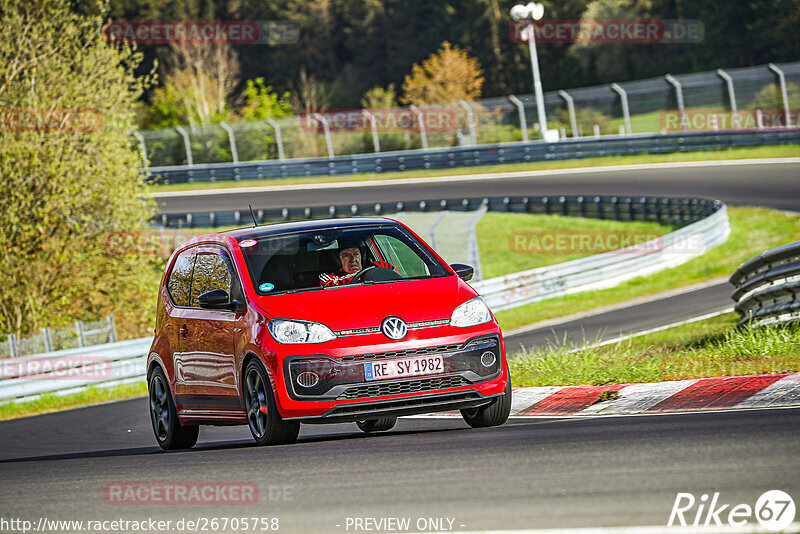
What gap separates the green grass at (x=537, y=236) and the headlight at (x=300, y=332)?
2293cm

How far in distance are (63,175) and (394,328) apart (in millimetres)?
18530

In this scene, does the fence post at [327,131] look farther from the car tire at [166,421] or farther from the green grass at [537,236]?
the car tire at [166,421]

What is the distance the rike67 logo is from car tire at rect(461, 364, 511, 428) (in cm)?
319

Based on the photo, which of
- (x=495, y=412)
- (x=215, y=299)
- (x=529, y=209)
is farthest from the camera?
(x=529, y=209)

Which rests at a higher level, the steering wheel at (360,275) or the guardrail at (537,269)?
the steering wheel at (360,275)

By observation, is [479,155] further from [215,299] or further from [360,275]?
[215,299]

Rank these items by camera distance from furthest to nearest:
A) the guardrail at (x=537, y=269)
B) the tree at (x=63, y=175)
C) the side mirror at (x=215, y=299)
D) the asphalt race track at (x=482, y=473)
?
1. the tree at (x=63, y=175)
2. the guardrail at (x=537, y=269)
3. the side mirror at (x=215, y=299)
4. the asphalt race track at (x=482, y=473)

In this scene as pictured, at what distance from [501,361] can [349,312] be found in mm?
1134

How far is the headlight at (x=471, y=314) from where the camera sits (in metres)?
7.79

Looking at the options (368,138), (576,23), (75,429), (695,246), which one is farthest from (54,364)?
(576,23)

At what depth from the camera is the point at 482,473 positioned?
19.4ft

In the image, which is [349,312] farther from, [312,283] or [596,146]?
[596,146]

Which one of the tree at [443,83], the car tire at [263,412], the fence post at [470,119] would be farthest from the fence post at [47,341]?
the tree at [443,83]

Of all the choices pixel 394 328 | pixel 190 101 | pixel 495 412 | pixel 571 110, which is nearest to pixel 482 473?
pixel 394 328
